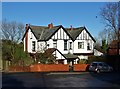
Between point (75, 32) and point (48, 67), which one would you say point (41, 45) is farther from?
point (48, 67)

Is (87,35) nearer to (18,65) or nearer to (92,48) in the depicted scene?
(92,48)

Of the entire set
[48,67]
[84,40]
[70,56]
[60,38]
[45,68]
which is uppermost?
[60,38]

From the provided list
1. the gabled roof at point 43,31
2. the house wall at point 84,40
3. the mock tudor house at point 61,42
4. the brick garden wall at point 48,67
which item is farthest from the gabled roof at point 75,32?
the brick garden wall at point 48,67

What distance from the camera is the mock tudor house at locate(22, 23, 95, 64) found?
59938 millimetres

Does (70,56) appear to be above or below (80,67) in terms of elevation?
above

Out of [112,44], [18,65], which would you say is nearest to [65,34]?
[112,44]

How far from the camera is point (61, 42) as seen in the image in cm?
6091

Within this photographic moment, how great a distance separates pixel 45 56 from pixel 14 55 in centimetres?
541

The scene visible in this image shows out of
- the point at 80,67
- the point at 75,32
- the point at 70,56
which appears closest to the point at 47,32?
the point at 75,32

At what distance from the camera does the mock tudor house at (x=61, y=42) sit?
197 feet

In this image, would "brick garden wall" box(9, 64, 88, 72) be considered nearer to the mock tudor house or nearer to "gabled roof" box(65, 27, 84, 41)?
the mock tudor house

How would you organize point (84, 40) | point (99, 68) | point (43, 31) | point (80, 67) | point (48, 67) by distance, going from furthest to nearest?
point (43, 31) < point (84, 40) < point (80, 67) < point (48, 67) < point (99, 68)

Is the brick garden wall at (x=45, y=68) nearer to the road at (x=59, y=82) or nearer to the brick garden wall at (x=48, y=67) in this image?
the brick garden wall at (x=48, y=67)

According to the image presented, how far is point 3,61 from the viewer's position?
165 feet
